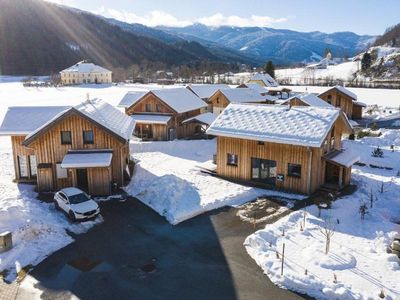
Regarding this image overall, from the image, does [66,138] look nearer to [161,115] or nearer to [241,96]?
[161,115]

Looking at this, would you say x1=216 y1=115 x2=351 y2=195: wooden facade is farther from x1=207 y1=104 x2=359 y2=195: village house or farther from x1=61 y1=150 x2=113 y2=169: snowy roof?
x1=61 y1=150 x2=113 y2=169: snowy roof

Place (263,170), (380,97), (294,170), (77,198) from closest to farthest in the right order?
(77,198)
(294,170)
(263,170)
(380,97)

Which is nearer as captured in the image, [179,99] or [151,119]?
[151,119]

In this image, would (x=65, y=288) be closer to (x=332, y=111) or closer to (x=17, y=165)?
(x=17, y=165)

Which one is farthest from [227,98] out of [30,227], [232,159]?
[30,227]

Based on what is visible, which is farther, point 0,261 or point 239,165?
point 239,165

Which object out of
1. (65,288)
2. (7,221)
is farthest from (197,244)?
(7,221)

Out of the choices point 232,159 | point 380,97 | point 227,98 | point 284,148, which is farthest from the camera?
point 380,97

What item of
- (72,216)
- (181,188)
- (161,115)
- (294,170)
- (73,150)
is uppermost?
(161,115)

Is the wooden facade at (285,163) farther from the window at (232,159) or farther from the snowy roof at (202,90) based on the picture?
the snowy roof at (202,90)
